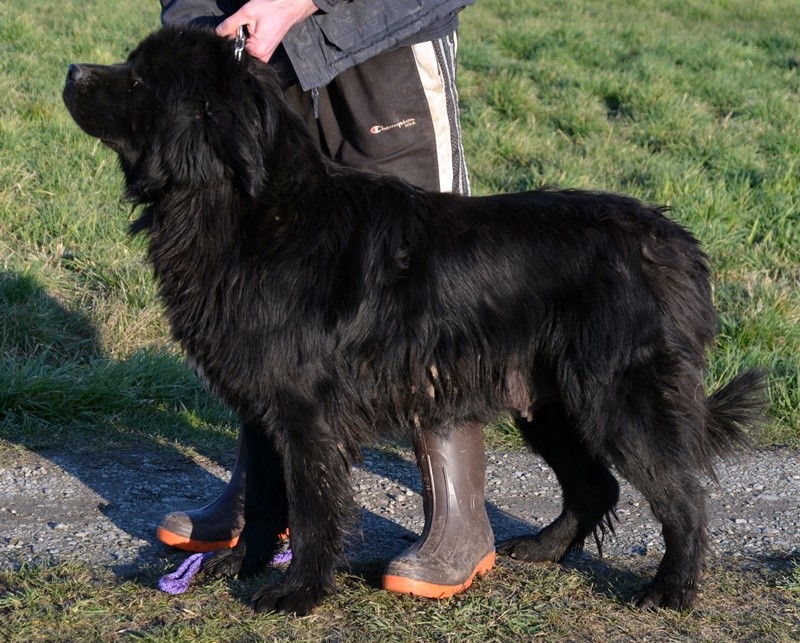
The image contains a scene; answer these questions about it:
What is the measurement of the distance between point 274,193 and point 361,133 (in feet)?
1.47

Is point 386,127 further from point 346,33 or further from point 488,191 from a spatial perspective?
point 488,191

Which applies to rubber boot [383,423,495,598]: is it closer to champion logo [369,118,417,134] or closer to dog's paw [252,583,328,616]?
dog's paw [252,583,328,616]

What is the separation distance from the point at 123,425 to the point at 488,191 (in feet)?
11.6

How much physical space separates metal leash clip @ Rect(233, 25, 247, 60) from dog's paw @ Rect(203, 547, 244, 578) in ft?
4.71

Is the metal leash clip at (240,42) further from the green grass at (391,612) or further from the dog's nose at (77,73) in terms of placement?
the green grass at (391,612)

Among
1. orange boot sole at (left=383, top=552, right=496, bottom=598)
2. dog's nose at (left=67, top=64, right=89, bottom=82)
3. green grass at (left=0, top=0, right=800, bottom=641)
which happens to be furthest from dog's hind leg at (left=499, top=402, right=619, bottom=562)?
dog's nose at (left=67, top=64, right=89, bottom=82)

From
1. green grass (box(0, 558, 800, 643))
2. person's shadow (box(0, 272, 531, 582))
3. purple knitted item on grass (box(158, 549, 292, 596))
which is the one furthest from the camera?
person's shadow (box(0, 272, 531, 582))

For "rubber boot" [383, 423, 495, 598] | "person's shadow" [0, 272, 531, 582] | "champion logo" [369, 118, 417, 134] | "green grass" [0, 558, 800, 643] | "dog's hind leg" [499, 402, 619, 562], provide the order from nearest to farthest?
"green grass" [0, 558, 800, 643]
"rubber boot" [383, 423, 495, 598]
"champion logo" [369, 118, 417, 134]
"dog's hind leg" [499, 402, 619, 562]
"person's shadow" [0, 272, 531, 582]

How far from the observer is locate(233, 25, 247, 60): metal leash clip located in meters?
2.71

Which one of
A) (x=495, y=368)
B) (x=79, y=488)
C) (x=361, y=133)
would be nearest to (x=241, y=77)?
(x=361, y=133)

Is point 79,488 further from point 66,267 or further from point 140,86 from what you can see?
point 66,267

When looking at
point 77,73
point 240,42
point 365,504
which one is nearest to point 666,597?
point 365,504

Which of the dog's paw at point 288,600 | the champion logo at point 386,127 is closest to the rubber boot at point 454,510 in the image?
the dog's paw at point 288,600

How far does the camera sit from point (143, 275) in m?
5.21
